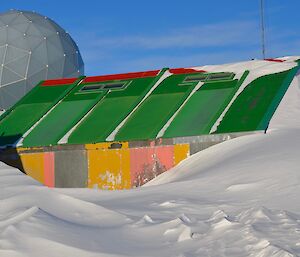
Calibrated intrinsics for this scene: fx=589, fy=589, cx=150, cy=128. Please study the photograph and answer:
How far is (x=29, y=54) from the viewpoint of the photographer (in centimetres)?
3234

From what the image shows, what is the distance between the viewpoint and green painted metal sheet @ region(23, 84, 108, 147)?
16031 millimetres

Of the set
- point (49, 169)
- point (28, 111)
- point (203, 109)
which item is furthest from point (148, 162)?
point (28, 111)

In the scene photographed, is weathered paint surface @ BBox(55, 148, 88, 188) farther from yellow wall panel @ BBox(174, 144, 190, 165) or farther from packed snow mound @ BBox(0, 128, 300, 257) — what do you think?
packed snow mound @ BBox(0, 128, 300, 257)

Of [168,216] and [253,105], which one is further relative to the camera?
[253,105]

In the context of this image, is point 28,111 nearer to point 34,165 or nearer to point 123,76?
point 34,165

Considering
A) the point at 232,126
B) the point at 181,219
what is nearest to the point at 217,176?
the point at 181,219

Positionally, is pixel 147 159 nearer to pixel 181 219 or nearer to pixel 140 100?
pixel 140 100

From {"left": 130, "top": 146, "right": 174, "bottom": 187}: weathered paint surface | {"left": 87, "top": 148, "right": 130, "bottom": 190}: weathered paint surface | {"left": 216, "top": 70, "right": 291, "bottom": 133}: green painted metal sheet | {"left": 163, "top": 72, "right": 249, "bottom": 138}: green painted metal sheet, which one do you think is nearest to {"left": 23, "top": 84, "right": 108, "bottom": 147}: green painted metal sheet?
{"left": 87, "top": 148, "right": 130, "bottom": 190}: weathered paint surface

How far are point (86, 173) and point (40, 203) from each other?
8215mm

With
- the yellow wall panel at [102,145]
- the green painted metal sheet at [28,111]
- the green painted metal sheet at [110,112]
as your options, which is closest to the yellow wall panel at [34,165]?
the green painted metal sheet at [28,111]

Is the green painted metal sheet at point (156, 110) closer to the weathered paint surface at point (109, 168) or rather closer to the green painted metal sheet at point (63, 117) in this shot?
the weathered paint surface at point (109, 168)

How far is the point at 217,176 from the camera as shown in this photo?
998cm

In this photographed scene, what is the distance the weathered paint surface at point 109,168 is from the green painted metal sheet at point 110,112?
0.42m

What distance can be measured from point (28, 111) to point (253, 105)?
711 cm
